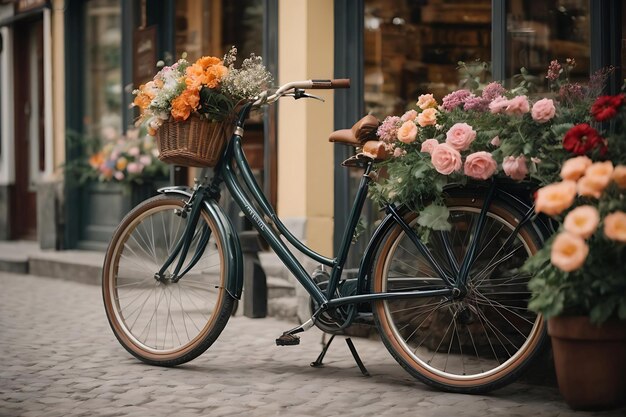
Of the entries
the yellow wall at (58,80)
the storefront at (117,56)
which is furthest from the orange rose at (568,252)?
the yellow wall at (58,80)

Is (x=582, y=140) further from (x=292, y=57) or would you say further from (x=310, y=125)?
(x=292, y=57)

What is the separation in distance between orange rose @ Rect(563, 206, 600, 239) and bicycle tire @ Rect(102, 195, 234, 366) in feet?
5.92

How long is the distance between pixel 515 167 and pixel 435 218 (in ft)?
1.40

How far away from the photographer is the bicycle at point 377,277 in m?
4.24

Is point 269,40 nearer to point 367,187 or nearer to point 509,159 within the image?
point 367,187

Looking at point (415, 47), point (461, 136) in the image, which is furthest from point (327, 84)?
point (415, 47)

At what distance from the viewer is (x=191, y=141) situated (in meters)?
4.68

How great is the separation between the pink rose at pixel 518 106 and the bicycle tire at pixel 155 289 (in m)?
1.58

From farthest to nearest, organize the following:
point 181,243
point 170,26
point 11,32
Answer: point 11,32 < point 170,26 < point 181,243

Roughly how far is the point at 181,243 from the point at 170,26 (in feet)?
15.2

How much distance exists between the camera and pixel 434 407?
4.03 m

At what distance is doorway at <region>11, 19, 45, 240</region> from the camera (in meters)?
12.1

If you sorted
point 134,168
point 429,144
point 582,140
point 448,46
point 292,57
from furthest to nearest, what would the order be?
point 134,168
point 448,46
point 292,57
point 429,144
point 582,140

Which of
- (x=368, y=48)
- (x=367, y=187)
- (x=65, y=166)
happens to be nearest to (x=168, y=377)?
(x=367, y=187)
